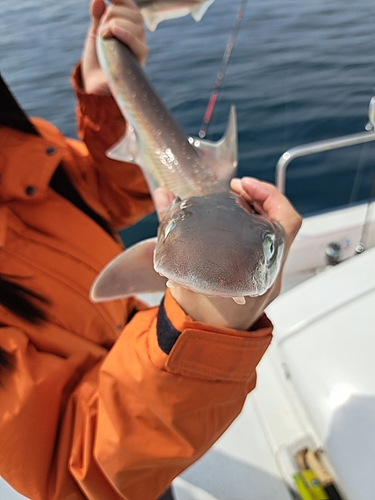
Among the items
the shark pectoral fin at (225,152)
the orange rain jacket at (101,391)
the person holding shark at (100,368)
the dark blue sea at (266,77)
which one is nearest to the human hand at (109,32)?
the shark pectoral fin at (225,152)

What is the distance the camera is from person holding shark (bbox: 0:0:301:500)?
3.82ft

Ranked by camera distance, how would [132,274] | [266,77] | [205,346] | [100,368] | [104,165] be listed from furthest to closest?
[266,77] → [104,165] → [132,274] → [100,368] → [205,346]

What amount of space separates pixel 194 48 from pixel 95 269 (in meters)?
6.54

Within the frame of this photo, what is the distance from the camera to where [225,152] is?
1.98 meters

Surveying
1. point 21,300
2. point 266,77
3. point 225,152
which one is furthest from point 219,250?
point 266,77

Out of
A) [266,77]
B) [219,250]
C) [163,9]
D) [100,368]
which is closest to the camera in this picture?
[219,250]

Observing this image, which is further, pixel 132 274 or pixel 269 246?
→ pixel 132 274

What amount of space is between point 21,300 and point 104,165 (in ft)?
3.15

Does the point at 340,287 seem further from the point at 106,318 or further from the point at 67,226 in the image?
the point at 67,226

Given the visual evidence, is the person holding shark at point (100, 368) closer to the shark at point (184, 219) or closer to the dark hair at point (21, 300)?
the dark hair at point (21, 300)

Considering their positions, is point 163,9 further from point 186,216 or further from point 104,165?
point 186,216

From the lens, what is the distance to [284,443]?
1.91 m

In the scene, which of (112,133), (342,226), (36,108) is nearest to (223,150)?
(112,133)

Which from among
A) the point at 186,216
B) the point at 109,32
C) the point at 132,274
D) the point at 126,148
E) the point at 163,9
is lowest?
the point at 132,274
